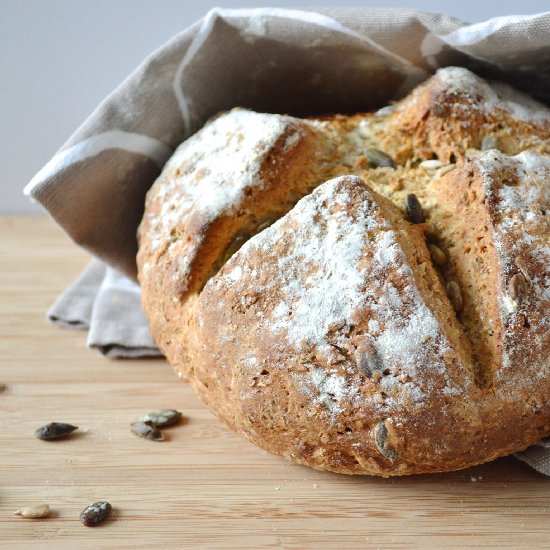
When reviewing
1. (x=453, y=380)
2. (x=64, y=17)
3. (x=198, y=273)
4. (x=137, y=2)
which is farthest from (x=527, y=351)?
(x=64, y=17)

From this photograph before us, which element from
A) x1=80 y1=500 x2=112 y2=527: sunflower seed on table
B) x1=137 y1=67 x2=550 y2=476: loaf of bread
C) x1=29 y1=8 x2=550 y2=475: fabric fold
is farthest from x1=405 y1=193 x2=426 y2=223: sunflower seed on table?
x1=80 y1=500 x2=112 y2=527: sunflower seed on table

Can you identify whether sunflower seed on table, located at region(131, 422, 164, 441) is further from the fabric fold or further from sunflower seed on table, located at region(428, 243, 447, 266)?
sunflower seed on table, located at region(428, 243, 447, 266)

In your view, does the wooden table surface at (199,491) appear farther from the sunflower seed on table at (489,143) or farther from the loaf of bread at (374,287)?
the sunflower seed on table at (489,143)

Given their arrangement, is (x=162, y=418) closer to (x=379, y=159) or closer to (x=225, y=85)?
(x=379, y=159)

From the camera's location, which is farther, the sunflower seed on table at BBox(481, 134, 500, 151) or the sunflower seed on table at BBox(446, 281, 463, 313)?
the sunflower seed on table at BBox(481, 134, 500, 151)

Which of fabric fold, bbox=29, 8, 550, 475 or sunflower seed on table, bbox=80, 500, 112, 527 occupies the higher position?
fabric fold, bbox=29, 8, 550, 475

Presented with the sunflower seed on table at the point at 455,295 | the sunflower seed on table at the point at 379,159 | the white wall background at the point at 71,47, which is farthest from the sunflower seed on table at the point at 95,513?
the white wall background at the point at 71,47
